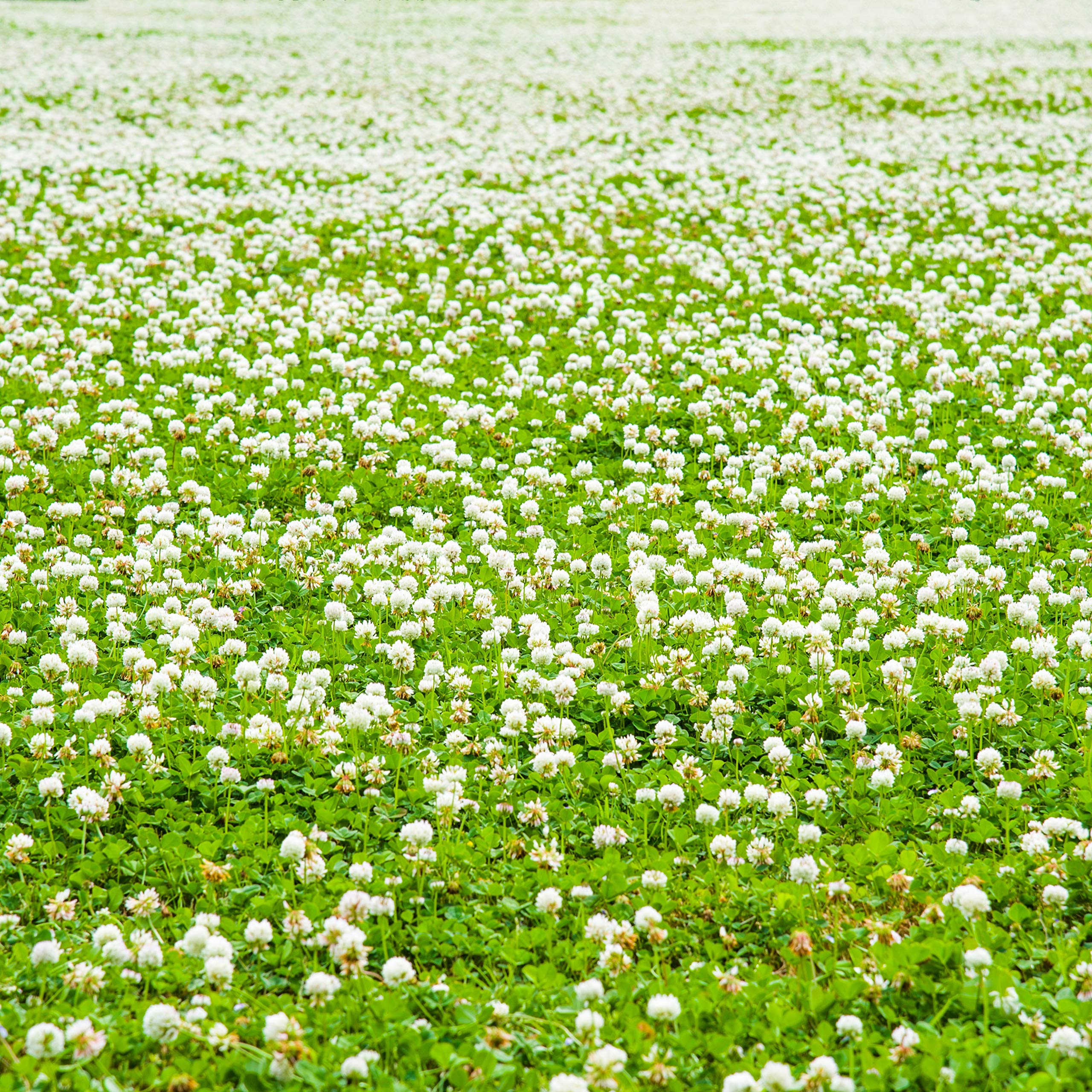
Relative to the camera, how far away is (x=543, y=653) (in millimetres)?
Answer: 5691

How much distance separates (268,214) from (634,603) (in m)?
11.3

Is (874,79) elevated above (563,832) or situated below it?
above

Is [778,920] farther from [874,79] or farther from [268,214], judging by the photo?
[874,79]

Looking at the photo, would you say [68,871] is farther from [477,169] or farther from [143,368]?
[477,169]

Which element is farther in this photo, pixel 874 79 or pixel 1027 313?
pixel 874 79

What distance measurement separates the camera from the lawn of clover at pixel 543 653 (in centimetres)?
379

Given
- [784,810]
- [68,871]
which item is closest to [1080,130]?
[784,810]

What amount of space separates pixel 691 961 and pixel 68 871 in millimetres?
2690

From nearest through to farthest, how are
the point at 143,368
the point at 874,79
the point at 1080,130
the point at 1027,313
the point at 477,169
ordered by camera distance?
the point at 143,368
the point at 1027,313
the point at 477,169
the point at 1080,130
the point at 874,79

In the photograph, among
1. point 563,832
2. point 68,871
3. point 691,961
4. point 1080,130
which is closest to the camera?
point 691,961

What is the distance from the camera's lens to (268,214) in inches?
603

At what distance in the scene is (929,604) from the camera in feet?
21.1

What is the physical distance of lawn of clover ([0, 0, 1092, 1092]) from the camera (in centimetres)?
379

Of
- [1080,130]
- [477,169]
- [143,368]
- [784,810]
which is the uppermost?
[1080,130]
